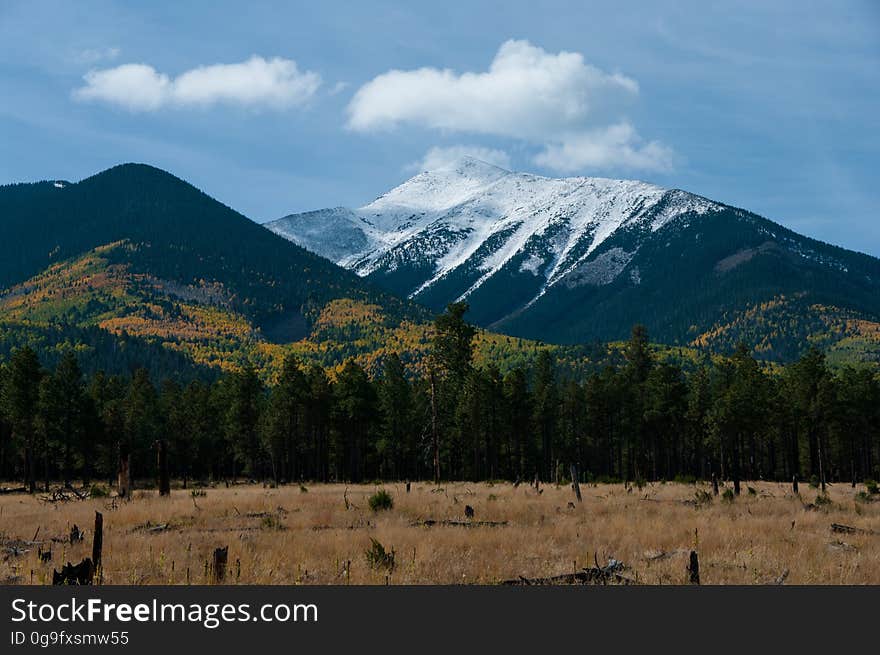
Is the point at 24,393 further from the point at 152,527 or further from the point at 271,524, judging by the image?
the point at 271,524

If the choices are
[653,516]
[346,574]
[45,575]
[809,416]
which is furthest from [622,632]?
[809,416]

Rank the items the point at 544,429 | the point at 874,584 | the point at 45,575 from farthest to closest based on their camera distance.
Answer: the point at 544,429 → the point at 45,575 → the point at 874,584

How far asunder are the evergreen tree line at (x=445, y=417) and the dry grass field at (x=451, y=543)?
37.1 m

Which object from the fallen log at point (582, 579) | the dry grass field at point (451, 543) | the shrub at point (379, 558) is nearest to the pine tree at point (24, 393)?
the dry grass field at point (451, 543)

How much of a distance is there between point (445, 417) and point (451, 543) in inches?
2442

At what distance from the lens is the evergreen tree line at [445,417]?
67.5m

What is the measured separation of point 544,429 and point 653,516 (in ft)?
213

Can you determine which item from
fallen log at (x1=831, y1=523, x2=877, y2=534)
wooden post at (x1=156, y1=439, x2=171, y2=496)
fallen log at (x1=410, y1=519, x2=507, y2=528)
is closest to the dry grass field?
fallen log at (x1=831, y1=523, x2=877, y2=534)

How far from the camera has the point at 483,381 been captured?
7781 centimetres

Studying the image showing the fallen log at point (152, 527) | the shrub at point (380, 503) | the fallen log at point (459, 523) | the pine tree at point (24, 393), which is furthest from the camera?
the pine tree at point (24, 393)

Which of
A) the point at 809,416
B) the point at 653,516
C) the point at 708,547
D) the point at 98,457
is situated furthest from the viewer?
the point at 98,457

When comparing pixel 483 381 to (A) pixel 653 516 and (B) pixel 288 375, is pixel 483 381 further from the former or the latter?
(A) pixel 653 516

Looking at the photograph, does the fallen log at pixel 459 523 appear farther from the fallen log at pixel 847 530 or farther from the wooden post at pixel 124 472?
the wooden post at pixel 124 472

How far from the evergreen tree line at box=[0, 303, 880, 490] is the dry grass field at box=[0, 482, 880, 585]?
37.1 metres
